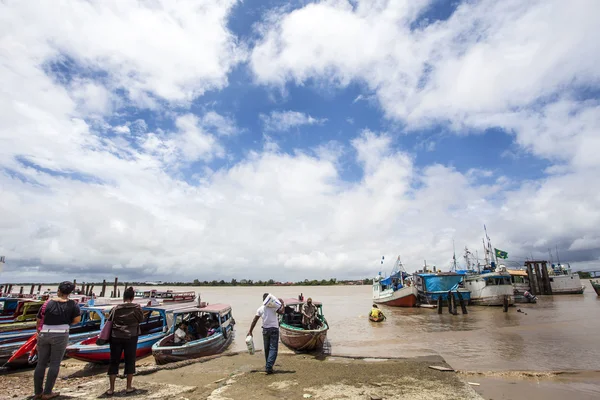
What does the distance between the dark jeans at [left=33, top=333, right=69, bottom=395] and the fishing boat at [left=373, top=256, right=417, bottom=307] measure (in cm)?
3192

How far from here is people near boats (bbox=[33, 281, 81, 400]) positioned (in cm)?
565

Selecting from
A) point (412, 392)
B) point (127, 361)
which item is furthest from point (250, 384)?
point (412, 392)

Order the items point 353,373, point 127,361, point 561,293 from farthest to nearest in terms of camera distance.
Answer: point 561,293 < point 353,373 < point 127,361

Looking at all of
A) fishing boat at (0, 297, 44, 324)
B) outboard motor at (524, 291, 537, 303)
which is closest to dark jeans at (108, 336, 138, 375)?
fishing boat at (0, 297, 44, 324)

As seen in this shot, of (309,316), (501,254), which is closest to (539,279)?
(501,254)

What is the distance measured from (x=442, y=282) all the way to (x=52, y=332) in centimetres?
3361

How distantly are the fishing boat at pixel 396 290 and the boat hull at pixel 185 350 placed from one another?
25.8 metres

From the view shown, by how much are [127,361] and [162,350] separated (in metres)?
4.25

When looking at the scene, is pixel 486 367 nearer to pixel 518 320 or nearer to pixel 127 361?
pixel 127 361

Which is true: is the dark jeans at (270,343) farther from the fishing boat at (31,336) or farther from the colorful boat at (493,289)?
the colorful boat at (493,289)

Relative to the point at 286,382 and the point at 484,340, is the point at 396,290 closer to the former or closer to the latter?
the point at 484,340

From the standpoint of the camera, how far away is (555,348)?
13766 millimetres

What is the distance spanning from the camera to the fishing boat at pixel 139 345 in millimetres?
10258

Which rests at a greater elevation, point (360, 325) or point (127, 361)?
point (127, 361)
